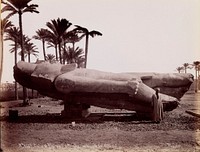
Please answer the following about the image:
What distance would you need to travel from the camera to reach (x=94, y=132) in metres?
7.21

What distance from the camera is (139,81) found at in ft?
28.0

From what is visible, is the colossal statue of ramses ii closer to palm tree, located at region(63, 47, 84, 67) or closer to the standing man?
the standing man

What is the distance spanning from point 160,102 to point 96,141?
97.3 inches

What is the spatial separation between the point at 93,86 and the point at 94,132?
1645 mm

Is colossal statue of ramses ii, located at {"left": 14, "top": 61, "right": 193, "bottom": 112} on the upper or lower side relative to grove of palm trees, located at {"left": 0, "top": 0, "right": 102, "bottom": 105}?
lower

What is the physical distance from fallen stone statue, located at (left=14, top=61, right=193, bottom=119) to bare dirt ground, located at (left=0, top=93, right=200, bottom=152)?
37 centimetres

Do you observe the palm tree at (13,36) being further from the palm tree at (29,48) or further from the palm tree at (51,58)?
the palm tree at (51,58)

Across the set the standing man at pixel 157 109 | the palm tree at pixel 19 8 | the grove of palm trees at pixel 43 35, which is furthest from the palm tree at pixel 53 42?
the standing man at pixel 157 109

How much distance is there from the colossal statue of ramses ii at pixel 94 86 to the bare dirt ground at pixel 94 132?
1.24 ft

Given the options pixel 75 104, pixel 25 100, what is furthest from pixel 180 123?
pixel 25 100

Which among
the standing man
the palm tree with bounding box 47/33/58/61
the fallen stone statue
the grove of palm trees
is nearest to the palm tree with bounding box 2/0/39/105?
the grove of palm trees

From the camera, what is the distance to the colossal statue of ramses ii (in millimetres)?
8453

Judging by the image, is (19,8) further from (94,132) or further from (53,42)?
(94,132)

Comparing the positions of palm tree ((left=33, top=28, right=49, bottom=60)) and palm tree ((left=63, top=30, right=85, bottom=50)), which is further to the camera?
palm tree ((left=63, top=30, right=85, bottom=50))
